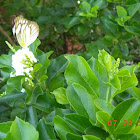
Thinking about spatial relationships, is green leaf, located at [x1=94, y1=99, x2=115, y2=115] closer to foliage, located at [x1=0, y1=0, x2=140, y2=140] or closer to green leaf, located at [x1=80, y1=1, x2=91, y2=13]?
foliage, located at [x1=0, y1=0, x2=140, y2=140]

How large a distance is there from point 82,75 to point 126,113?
0.52ft

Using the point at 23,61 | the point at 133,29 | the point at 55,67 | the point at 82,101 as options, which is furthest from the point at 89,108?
the point at 133,29

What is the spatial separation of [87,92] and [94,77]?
0.05 metres

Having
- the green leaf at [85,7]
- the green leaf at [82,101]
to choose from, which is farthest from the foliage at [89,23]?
the green leaf at [82,101]

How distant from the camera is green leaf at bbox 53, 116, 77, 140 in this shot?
61 cm

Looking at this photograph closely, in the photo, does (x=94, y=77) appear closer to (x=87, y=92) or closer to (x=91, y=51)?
(x=87, y=92)

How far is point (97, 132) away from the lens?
61cm

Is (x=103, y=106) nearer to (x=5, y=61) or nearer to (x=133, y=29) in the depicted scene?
(x=5, y=61)

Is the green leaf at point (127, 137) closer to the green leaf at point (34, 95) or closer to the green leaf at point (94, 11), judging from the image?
the green leaf at point (34, 95)

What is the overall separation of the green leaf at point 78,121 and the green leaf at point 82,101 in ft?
0.06

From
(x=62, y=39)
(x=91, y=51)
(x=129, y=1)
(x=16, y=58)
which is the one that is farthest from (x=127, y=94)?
(x=62, y=39)

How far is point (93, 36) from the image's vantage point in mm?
2016

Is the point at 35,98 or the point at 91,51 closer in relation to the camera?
the point at 35,98

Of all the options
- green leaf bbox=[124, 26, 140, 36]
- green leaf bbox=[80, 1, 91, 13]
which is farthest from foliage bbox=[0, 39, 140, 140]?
green leaf bbox=[80, 1, 91, 13]
